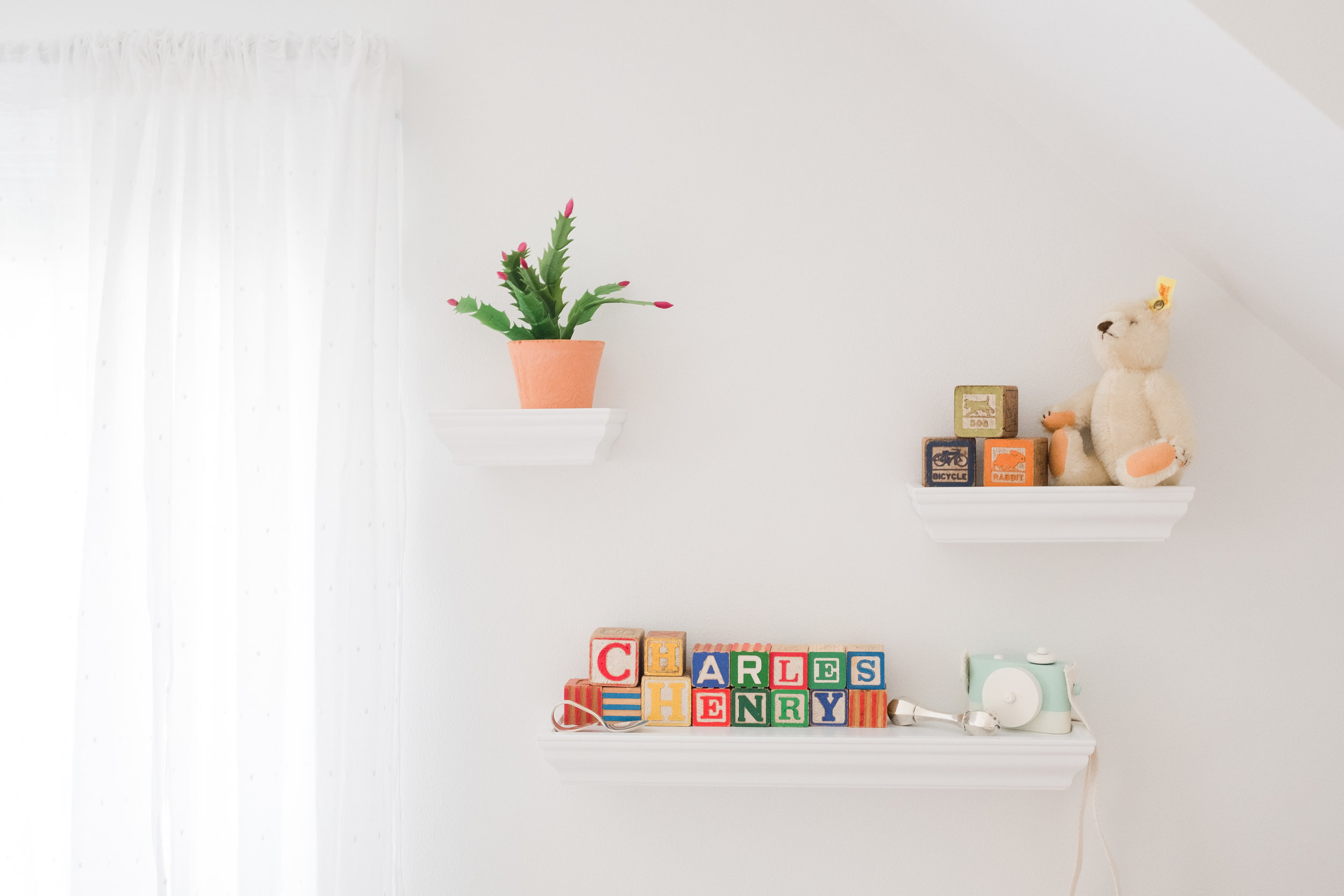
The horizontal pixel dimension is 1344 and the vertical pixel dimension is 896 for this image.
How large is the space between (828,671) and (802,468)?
293mm

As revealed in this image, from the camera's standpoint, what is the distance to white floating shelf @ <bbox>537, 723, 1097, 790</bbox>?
1096mm

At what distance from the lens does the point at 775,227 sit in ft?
Answer: 4.03

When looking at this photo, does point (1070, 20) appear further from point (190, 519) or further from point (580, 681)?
point (190, 519)

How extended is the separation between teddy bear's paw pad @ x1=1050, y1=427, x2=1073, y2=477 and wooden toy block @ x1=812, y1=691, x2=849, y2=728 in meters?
0.42

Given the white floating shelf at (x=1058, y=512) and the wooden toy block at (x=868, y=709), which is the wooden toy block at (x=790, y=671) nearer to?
the wooden toy block at (x=868, y=709)

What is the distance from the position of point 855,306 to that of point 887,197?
17cm

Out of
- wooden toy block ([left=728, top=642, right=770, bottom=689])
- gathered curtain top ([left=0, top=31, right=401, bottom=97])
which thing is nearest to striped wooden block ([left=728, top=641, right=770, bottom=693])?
wooden toy block ([left=728, top=642, right=770, bottom=689])

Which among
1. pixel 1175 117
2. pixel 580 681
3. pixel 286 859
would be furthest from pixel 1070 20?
pixel 286 859

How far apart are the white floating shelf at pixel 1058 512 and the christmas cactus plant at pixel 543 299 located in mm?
480

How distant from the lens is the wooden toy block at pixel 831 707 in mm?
1146

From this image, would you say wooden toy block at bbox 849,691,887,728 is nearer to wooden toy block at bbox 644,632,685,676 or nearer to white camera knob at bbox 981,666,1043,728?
white camera knob at bbox 981,666,1043,728

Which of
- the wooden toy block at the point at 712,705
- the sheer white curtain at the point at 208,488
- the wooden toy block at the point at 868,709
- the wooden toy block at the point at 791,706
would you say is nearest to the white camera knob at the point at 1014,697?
the wooden toy block at the point at 868,709

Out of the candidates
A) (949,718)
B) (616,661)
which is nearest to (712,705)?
(616,661)

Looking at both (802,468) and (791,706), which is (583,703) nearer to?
(791,706)
